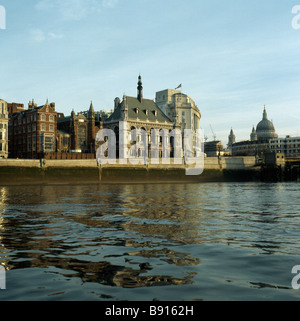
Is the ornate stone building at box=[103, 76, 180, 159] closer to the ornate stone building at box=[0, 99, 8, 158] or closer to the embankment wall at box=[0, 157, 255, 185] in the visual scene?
the embankment wall at box=[0, 157, 255, 185]

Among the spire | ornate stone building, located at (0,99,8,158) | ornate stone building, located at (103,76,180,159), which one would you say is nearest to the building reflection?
ornate stone building, located at (0,99,8,158)

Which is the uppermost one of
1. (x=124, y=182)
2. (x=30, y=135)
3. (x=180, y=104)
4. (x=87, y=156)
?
(x=180, y=104)

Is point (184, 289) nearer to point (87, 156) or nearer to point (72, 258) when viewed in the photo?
point (72, 258)

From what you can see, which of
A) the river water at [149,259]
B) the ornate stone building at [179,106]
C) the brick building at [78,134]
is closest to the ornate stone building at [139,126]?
the brick building at [78,134]

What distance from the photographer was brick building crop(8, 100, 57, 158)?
94000 mm

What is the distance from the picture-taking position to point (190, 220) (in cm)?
2083

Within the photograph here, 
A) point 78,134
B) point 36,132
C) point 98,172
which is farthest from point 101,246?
point 78,134

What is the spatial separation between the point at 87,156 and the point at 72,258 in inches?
3272

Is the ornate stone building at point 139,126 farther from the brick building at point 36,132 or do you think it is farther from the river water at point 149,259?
the river water at point 149,259

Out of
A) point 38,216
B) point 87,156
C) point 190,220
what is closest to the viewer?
point 190,220

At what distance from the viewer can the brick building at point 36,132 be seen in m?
94.0

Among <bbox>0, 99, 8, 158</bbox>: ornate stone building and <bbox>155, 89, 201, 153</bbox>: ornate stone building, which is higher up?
<bbox>155, 89, 201, 153</bbox>: ornate stone building

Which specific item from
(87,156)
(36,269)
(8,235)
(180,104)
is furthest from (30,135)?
(36,269)

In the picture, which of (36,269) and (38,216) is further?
(38,216)
